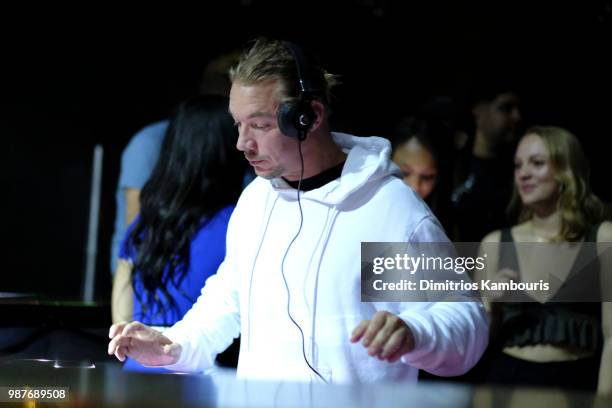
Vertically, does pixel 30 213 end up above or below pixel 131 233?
above

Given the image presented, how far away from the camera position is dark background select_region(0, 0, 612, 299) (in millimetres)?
4383

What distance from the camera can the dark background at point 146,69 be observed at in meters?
4.38

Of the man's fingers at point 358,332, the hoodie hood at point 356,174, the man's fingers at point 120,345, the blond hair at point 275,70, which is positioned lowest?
the man's fingers at point 120,345

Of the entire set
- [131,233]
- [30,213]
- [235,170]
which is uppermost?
[30,213]

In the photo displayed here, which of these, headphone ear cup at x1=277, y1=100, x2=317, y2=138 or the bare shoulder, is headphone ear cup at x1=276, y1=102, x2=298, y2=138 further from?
the bare shoulder

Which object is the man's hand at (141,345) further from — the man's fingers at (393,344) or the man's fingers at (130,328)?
the man's fingers at (393,344)

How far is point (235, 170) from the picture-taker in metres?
2.44

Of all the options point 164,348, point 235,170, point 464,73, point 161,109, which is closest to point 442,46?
point 464,73

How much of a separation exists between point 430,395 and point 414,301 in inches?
27.2

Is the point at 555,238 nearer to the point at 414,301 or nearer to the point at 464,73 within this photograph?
the point at 414,301

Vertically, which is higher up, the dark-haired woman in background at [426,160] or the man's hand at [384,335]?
the dark-haired woman in background at [426,160]

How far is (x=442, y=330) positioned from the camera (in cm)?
170

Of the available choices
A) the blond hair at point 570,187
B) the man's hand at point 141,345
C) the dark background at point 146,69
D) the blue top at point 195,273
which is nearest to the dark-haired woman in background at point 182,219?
the blue top at point 195,273

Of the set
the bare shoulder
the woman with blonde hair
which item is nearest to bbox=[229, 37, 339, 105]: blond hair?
the woman with blonde hair
